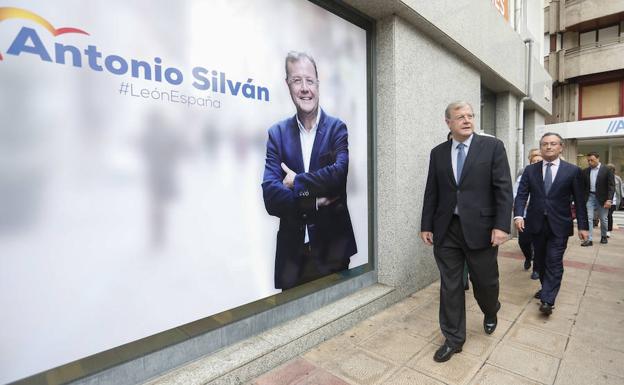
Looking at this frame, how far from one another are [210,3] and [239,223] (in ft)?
5.38

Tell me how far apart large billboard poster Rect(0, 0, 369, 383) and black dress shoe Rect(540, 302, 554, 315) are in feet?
7.70

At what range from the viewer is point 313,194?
3271 mm

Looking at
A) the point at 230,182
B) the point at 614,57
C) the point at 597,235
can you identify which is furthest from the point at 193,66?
the point at 614,57

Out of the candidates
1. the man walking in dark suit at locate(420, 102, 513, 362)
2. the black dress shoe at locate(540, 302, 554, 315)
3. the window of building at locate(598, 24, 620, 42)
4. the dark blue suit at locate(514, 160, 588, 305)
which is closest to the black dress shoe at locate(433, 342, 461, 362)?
the man walking in dark suit at locate(420, 102, 513, 362)

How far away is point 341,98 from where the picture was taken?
142 inches

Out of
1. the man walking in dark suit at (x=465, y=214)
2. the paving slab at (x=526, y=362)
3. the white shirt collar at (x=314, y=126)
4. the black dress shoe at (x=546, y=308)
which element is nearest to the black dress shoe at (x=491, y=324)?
the paving slab at (x=526, y=362)

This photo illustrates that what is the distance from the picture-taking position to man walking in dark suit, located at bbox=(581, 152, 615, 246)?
7371 millimetres

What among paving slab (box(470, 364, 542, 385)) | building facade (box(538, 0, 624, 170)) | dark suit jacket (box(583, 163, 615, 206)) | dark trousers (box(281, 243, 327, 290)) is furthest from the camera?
building facade (box(538, 0, 624, 170))

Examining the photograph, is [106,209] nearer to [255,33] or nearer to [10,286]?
[10,286]

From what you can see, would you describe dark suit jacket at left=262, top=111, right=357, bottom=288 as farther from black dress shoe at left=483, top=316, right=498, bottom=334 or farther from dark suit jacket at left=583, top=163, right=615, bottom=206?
dark suit jacket at left=583, top=163, right=615, bottom=206

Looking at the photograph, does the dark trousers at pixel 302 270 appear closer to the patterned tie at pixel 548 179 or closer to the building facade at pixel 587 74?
the patterned tie at pixel 548 179

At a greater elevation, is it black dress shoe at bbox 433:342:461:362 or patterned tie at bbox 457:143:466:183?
patterned tie at bbox 457:143:466:183

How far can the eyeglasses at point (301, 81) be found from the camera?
10.2 feet

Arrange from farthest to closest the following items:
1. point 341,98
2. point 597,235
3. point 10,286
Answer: point 597,235
point 341,98
point 10,286
